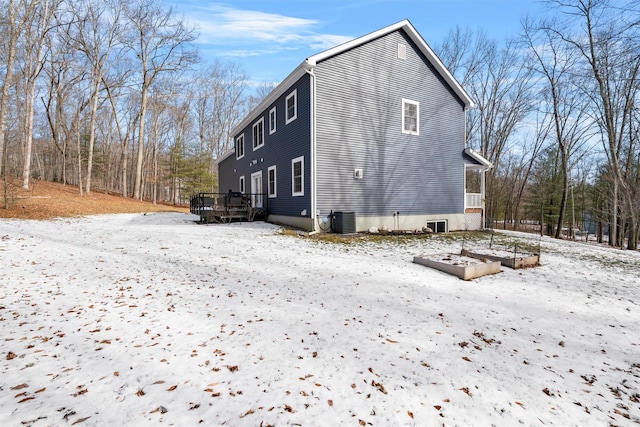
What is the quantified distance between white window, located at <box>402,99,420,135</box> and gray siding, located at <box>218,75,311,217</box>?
4.49 m

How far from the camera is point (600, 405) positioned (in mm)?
2312

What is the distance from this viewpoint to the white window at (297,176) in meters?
11.1

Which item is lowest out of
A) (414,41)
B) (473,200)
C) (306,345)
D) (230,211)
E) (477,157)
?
(306,345)

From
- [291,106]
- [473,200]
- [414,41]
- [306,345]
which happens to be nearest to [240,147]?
[291,106]

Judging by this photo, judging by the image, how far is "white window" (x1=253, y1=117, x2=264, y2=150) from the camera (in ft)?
49.7

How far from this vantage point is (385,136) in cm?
1193

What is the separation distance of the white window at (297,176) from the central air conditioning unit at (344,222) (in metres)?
1.67

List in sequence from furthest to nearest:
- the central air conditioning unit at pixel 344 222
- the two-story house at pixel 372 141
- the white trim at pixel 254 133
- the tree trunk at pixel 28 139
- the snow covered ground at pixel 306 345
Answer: the tree trunk at pixel 28 139, the white trim at pixel 254 133, the two-story house at pixel 372 141, the central air conditioning unit at pixel 344 222, the snow covered ground at pixel 306 345

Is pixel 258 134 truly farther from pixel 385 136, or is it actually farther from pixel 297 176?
pixel 385 136

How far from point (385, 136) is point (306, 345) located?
10.4 metres

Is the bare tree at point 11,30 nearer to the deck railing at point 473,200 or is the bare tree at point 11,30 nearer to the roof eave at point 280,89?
the roof eave at point 280,89

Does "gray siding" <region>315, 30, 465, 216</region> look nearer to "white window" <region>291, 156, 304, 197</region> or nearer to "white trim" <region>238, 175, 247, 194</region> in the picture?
"white window" <region>291, 156, 304, 197</region>

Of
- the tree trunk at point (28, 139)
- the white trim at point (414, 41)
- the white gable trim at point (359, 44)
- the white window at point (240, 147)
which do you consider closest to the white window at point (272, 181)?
the white gable trim at point (359, 44)

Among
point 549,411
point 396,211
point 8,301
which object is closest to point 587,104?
→ point 396,211
